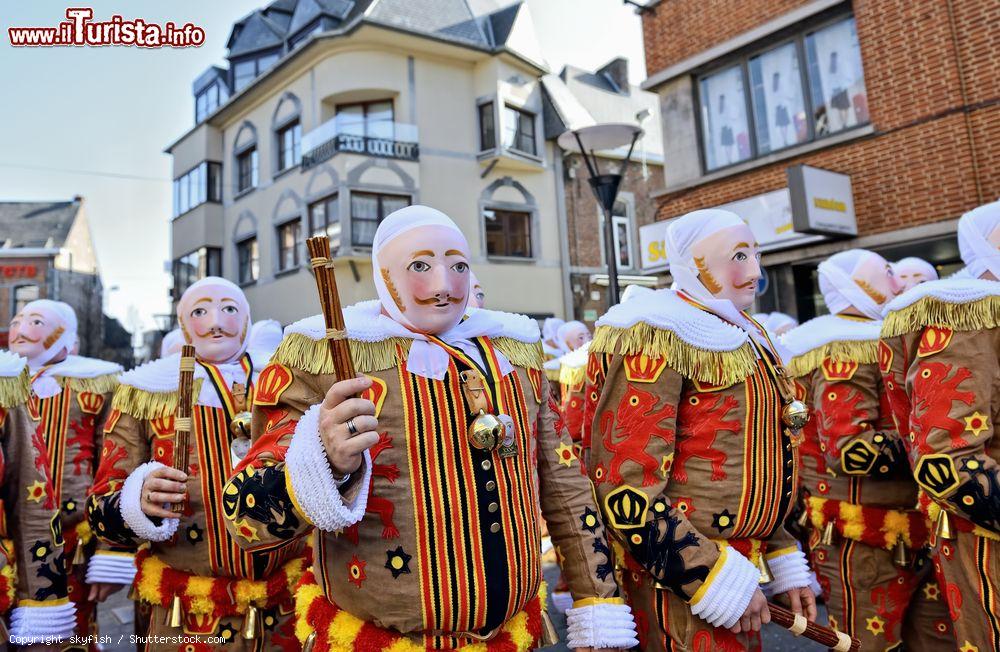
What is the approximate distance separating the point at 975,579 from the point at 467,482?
6.94 feet

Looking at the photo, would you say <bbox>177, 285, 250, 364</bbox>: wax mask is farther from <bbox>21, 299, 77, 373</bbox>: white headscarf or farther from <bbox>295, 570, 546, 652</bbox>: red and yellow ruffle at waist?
<bbox>21, 299, 77, 373</bbox>: white headscarf

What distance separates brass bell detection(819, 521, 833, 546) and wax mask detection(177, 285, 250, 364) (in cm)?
321

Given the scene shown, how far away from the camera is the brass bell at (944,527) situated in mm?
2770

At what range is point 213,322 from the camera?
3428 mm

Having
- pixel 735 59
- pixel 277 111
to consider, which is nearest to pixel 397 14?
pixel 277 111

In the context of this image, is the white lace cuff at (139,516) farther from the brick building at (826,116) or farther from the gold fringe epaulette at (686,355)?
the brick building at (826,116)

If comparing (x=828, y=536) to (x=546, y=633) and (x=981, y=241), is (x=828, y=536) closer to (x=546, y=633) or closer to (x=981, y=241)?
(x=981, y=241)

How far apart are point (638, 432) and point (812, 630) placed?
86 centimetres

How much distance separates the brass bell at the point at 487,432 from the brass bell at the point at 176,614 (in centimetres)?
181

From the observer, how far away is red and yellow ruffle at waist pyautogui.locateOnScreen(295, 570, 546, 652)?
191 centimetres

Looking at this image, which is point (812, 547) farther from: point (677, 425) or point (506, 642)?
point (506, 642)

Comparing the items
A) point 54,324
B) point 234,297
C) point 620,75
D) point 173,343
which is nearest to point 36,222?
point 620,75

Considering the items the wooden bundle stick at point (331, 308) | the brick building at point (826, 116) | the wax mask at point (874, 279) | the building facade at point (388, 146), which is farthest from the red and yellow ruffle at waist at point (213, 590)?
the building facade at point (388, 146)

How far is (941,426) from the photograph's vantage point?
265cm
